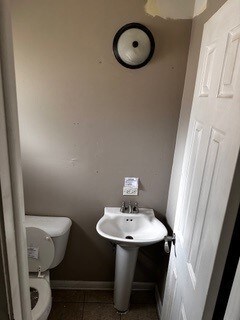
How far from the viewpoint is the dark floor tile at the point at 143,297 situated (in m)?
1.92

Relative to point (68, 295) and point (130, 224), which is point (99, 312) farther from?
point (130, 224)

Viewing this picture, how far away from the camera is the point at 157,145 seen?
1.66 metres

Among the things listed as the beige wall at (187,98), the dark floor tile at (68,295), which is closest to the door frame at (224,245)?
the beige wall at (187,98)

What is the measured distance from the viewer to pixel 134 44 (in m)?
1.41

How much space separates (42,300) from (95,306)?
0.61 meters

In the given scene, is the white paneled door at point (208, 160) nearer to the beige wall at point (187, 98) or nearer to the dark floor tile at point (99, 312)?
the beige wall at point (187, 98)

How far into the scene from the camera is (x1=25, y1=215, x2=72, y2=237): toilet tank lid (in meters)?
1.59

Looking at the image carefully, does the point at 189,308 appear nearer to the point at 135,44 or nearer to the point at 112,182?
the point at 112,182

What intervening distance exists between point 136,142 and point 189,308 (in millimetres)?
1059

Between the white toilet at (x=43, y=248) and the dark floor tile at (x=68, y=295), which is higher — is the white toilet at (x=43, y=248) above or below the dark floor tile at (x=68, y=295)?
above

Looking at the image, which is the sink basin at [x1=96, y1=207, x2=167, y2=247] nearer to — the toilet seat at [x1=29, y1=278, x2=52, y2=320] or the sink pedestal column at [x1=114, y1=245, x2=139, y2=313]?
the sink pedestal column at [x1=114, y1=245, x2=139, y2=313]

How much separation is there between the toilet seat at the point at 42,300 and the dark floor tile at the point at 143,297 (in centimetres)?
81

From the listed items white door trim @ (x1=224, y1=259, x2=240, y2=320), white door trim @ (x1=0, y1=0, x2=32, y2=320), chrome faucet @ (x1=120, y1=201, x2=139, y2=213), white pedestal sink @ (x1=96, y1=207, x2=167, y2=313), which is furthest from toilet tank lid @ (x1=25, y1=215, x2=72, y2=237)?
white door trim @ (x1=224, y1=259, x2=240, y2=320)

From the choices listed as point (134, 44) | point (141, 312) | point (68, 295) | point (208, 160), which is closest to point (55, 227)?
point (68, 295)
